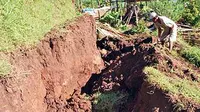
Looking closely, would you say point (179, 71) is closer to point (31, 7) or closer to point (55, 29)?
point (55, 29)

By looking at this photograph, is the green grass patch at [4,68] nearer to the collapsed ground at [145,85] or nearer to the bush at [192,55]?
the collapsed ground at [145,85]

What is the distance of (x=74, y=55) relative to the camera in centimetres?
1212

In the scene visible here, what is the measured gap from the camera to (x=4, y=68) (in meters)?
8.53

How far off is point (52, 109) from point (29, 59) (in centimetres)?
138

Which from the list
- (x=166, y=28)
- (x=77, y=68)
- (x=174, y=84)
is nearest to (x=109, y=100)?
(x=77, y=68)

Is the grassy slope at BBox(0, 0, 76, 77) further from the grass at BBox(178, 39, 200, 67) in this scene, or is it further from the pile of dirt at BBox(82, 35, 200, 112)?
the grass at BBox(178, 39, 200, 67)

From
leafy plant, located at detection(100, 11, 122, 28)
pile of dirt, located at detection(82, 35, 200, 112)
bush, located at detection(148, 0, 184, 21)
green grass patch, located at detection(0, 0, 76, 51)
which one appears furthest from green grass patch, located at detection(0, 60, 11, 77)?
bush, located at detection(148, 0, 184, 21)

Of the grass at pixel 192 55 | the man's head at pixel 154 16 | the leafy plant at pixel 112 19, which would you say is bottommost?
the leafy plant at pixel 112 19

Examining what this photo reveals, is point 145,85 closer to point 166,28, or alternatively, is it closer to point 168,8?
point 166,28

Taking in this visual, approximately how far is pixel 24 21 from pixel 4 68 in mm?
2229

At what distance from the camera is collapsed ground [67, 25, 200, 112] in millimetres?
8695

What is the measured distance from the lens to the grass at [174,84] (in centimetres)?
870

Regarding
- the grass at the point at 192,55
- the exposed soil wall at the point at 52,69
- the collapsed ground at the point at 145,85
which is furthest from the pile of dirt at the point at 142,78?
the exposed soil wall at the point at 52,69

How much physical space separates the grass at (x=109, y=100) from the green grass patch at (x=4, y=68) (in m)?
2.92
